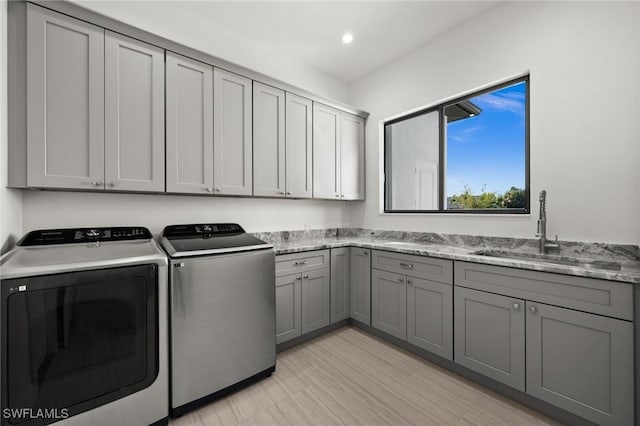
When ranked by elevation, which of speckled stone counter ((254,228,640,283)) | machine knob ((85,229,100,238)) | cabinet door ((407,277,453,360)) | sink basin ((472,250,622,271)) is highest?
machine knob ((85,229,100,238))

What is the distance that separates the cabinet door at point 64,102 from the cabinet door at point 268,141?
1.10 m

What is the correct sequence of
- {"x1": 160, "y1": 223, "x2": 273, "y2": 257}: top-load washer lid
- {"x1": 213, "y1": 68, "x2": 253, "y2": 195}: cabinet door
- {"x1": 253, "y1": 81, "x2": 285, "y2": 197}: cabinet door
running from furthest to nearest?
{"x1": 253, "y1": 81, "x2": 285, "y2": 197}: cabinet door
{"x1": 213, "y1": 68, "x2": 253, "y2": 195}: cabinet door
{"x1": 160, "y1": 223, "x2": 273, "y2": 257}: top-load washer lid

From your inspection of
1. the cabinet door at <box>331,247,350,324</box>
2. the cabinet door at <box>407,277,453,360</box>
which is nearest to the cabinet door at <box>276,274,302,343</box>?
the cabinet door at <box>331,247,350,324</box>

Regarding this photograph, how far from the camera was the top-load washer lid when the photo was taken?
1702 mm

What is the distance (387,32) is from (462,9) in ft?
2.12

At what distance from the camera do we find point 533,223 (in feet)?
6.72

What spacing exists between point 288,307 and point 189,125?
1.70m

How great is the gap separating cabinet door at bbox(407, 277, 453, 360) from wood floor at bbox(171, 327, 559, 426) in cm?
16

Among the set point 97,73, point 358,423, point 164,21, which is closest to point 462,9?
point 164,21

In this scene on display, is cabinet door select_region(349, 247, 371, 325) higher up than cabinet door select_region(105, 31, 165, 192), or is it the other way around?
cabinet door select_region(105, 31, 165, 192)

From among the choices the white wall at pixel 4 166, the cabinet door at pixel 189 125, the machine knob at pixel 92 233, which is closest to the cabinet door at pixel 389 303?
the cabinet door at pixel 189 125

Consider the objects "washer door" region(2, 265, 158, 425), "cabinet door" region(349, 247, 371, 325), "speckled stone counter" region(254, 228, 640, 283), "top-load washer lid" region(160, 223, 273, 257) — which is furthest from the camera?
"cabinet door" region(349, 247, 371, 325)

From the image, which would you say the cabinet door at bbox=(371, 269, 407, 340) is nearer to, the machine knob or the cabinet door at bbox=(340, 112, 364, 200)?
the cabinet door at bbox=(340, 112, 364, 200)

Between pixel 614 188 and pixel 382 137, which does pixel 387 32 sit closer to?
pixel 382 137
